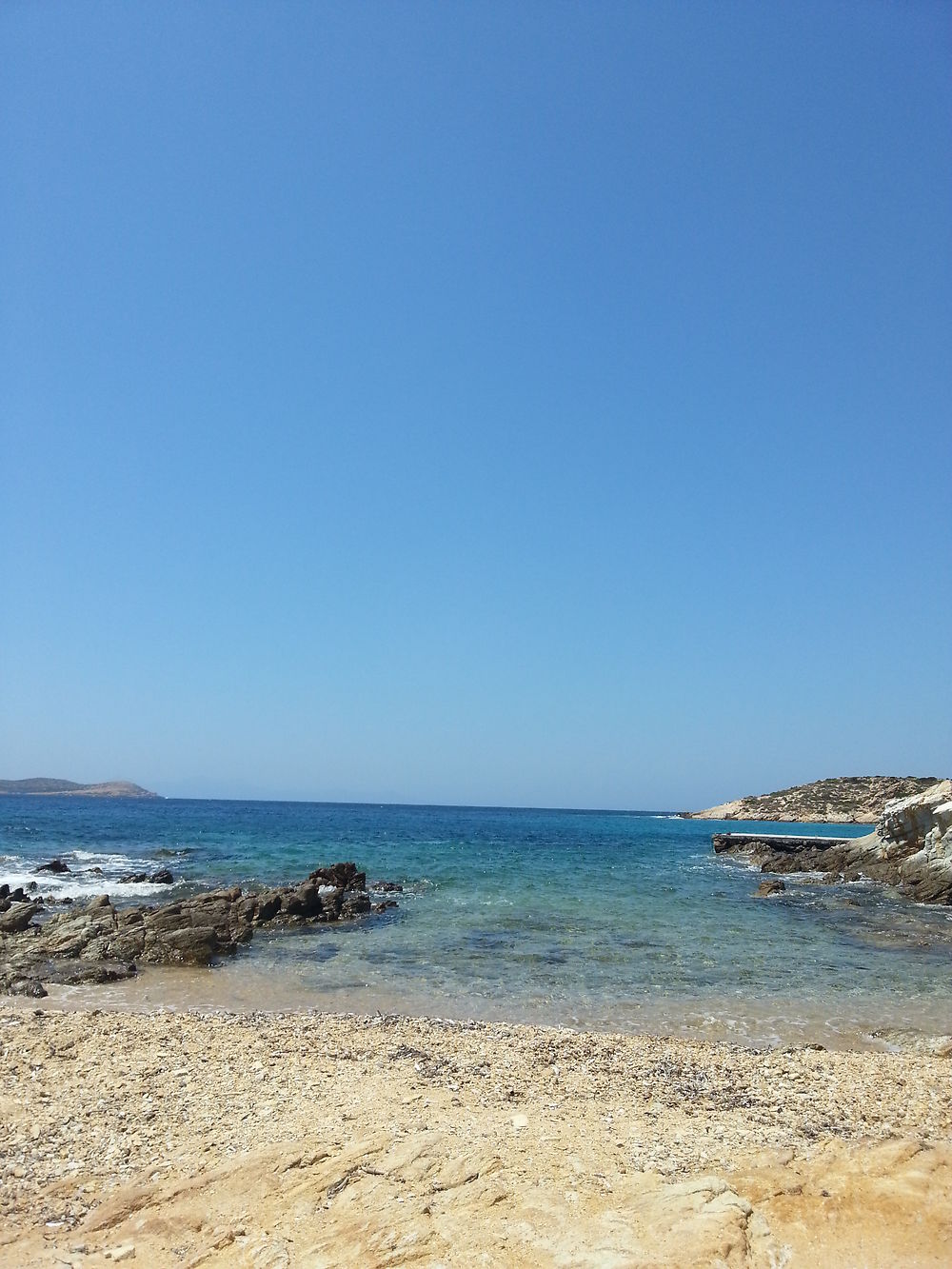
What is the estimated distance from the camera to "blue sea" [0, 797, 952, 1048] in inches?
615

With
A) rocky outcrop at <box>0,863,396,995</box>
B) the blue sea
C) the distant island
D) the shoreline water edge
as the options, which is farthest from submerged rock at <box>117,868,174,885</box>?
the distant island

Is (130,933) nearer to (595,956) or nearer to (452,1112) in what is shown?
(595,956)

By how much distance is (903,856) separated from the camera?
154 ft

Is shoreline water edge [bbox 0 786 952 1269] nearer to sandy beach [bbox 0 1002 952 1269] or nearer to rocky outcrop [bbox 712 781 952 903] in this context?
sandy beach [bbox 0 1002 952 1269]

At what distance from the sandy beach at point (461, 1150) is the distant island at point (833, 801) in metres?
102

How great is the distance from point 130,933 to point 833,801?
123185mm

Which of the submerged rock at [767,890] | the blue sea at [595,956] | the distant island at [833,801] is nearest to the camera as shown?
the blue sea at [595,956]

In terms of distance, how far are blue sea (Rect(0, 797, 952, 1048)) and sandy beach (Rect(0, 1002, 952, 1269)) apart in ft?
8.89

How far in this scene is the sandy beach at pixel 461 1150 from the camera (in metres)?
6.31

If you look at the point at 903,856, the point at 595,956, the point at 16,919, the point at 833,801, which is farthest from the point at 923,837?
the point at 833,801

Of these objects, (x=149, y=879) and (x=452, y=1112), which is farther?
(x=149, y=879)

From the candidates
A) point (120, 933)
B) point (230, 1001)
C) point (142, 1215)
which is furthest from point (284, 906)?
point (142, 1215)

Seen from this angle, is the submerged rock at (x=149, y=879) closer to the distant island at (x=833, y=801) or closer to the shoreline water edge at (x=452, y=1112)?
the shoreline water edge at (x=452, y=1112)

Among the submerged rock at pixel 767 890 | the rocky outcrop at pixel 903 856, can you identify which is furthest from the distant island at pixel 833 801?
the submerged rock at pixel 767 890
